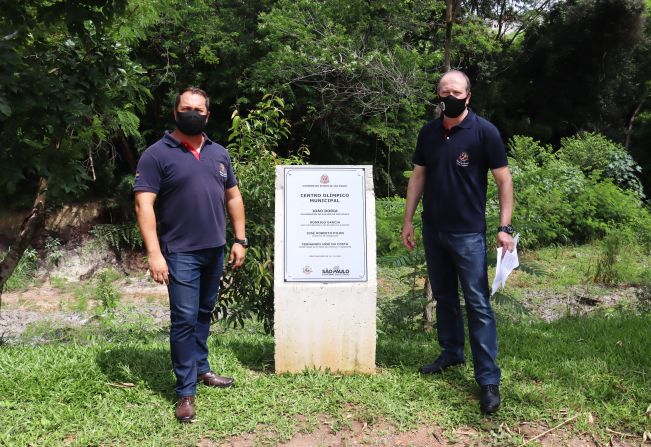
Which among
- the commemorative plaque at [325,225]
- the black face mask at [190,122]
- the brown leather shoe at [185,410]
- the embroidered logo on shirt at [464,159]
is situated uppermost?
the black face mask at [190,122]

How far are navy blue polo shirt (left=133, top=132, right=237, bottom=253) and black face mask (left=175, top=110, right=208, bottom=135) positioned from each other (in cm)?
9

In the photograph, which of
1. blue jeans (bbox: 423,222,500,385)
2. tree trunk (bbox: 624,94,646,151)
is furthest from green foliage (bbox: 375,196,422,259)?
tree trunk (bbox: 624,94,646,151)

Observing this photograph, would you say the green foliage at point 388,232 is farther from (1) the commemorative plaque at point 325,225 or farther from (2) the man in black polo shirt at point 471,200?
(2) the man in black polo shirt at point 471,200

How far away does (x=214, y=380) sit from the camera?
3920mm

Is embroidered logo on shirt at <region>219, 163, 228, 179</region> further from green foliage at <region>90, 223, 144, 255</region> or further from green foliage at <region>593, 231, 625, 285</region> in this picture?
green foliage at <region>90, 223, 144, 255</region>

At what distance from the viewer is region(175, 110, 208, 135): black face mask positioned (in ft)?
11.5

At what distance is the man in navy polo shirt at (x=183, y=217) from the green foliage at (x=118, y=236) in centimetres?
1316

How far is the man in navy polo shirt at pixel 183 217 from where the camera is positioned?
11.1ft

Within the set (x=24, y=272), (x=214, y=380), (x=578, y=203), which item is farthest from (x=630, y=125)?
(x=214, y=380)

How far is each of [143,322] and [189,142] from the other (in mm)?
5707

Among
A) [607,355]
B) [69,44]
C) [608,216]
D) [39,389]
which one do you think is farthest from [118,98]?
[608,216]

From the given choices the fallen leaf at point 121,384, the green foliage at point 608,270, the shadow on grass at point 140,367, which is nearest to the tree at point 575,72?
the green foliage at point 608,270

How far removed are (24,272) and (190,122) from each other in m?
13.4

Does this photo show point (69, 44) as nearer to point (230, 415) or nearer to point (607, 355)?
point (230, 415)
